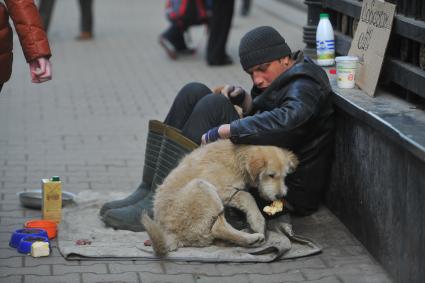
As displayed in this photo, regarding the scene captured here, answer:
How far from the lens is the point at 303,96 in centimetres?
481

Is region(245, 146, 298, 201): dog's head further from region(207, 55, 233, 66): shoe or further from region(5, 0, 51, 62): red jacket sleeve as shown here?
region(207, 55, 233, 66): shoe

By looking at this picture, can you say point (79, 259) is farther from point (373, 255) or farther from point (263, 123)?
point (373, 255)

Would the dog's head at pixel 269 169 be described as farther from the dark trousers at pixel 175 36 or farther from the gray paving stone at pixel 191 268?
the dark trousers at pixel 175 36

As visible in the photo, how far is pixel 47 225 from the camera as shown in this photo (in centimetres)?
518

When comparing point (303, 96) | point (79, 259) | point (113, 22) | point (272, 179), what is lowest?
point (113, 22)

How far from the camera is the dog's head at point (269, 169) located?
4.66m

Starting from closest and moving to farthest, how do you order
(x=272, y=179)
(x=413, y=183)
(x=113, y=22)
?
(x=413, y=183)
(x=272, y=179)
(x=113, y=22)

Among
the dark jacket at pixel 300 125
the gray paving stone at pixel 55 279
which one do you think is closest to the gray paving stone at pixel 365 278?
the dark jacket at pixel 300 125

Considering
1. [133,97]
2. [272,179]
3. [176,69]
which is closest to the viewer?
[272,179]

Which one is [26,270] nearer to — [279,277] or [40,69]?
[40,69]

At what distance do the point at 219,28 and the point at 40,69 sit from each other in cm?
670

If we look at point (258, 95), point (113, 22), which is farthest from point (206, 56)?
point (258, 95)

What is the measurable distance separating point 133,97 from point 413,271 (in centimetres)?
585

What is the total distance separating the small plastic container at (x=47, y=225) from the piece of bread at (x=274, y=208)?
125cm
